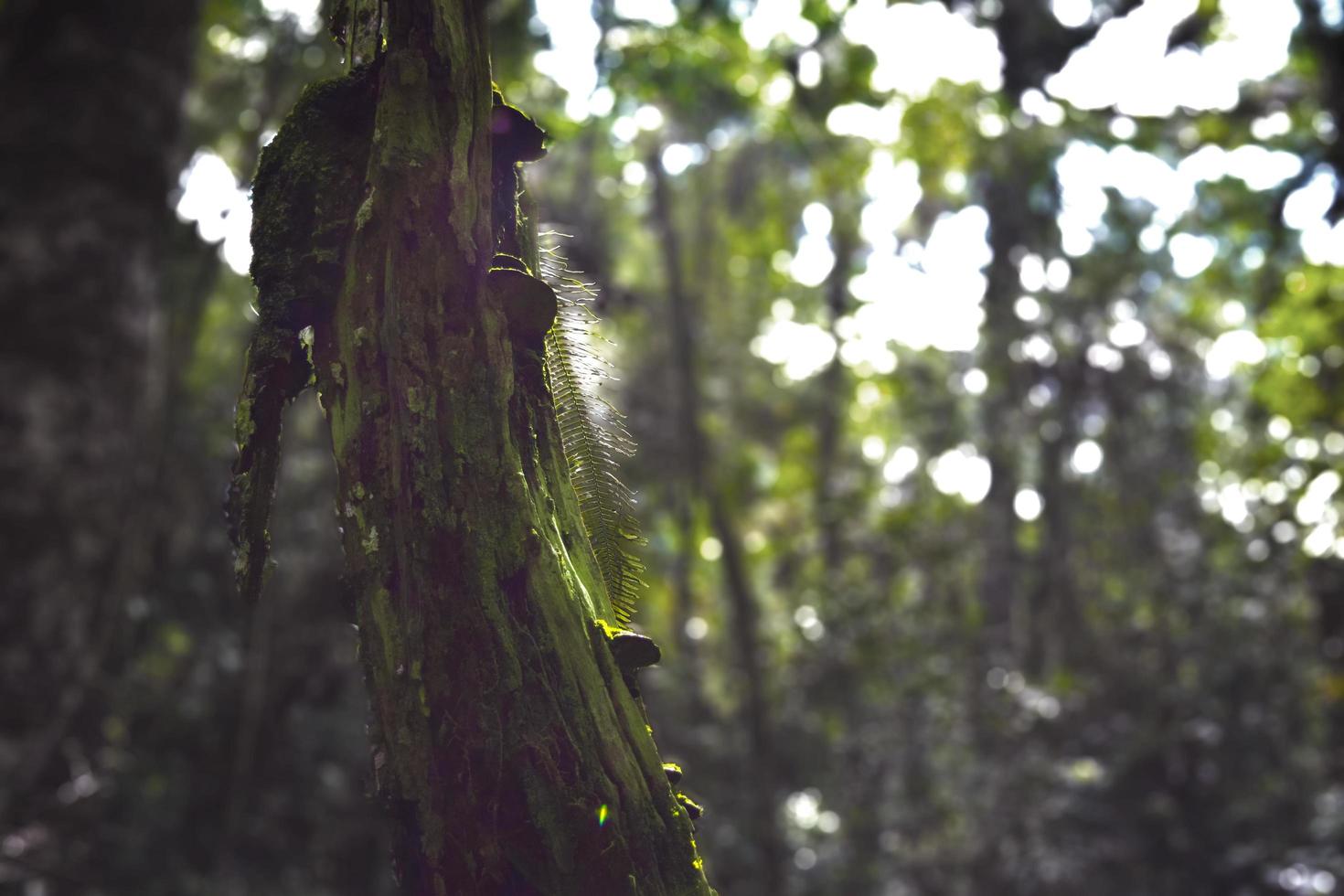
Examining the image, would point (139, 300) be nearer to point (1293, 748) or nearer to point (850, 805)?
point (850, 805)

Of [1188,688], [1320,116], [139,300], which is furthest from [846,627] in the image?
[139,300]

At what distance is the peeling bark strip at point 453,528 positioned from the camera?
1.05 meters

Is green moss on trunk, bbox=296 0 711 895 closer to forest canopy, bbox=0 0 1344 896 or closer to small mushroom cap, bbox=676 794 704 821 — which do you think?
small mushroom cap, bbox=676 794 704 821

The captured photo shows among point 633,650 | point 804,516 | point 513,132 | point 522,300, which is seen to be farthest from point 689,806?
point 804,516

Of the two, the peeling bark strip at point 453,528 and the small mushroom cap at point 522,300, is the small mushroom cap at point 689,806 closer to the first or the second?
the peeling bark strip at point 453,528

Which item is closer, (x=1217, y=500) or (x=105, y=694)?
(x=105, y=694)

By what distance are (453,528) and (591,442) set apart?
0.26m

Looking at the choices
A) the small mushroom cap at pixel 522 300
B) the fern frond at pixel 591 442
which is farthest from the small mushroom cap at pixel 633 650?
the small mushroom cap at pixel 522 300

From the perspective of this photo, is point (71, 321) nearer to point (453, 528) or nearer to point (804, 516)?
point (453, 528)

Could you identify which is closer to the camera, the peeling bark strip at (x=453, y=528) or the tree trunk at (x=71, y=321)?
the peeling bark strip at (x=453, y=528)

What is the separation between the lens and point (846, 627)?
30.1 ft

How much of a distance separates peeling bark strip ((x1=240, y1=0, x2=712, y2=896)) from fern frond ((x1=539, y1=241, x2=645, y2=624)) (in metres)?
0.11

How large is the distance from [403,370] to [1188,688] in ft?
31.6

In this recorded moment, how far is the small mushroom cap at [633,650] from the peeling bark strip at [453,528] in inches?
0.5
